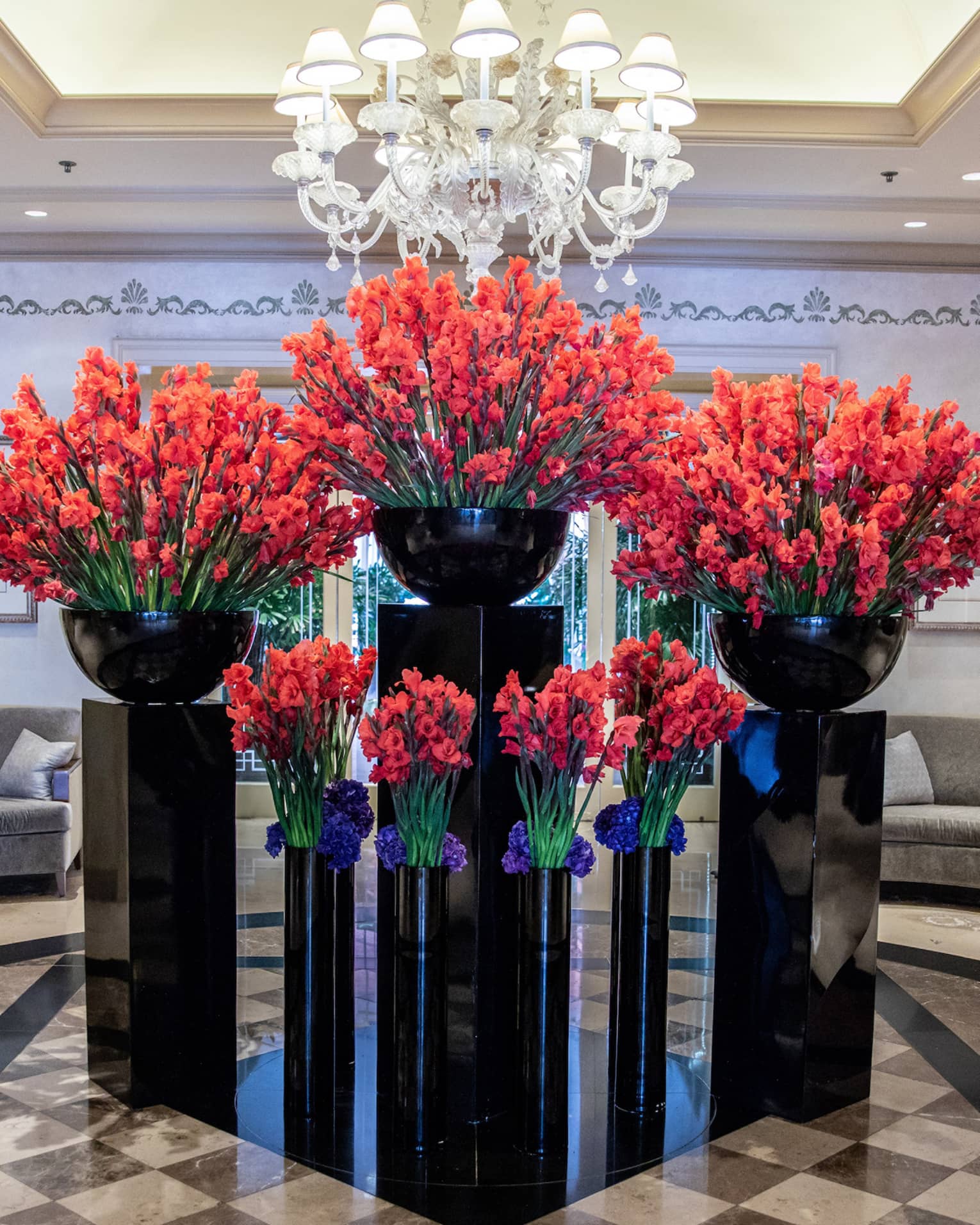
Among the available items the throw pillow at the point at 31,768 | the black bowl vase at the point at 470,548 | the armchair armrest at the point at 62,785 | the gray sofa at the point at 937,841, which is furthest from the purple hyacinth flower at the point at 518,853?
the throw pillow at the point at 31,768

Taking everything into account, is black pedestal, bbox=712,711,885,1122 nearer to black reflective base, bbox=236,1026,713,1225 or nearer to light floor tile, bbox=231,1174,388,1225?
black reflective base, bbox=236,1026,713,1225

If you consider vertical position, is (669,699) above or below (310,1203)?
above

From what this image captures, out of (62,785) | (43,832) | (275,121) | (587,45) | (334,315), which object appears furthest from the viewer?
(334,315)

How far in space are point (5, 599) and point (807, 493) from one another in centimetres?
545

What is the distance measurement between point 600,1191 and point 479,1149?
25 centimetres

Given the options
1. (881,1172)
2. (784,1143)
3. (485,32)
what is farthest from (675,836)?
(485,32)

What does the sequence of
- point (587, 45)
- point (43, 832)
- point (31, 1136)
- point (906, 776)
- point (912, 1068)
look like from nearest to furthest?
point (31, 1136) → point (912, 1068) → point (587, 45) → point (43, 832) → point (906, 776)

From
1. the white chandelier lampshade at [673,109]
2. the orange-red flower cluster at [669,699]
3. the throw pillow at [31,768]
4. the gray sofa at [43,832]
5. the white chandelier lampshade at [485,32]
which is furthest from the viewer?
the throw pillow at [31,768]

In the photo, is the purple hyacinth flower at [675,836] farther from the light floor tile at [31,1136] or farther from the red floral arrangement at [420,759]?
the light floor tile at [31,1136]

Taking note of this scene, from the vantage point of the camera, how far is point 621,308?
22.5 feet

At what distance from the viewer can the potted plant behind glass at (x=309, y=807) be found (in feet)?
7.89

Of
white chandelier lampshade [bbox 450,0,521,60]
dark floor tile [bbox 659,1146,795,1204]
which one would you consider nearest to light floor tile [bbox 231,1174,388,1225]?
dark floor tile [bbox 659,1146,795,1204]

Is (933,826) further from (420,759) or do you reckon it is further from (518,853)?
(420,759)

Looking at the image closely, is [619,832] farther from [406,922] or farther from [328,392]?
[328,392]
